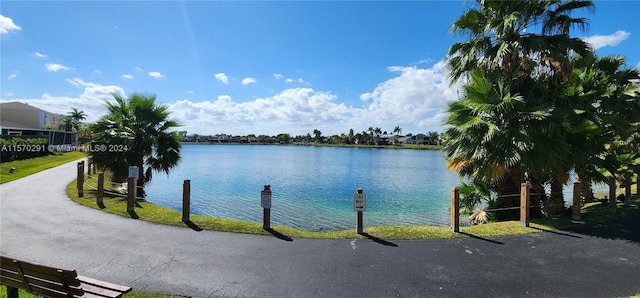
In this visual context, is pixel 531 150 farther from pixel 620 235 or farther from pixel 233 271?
pixel 233 271

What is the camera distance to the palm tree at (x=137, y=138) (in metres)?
14.3

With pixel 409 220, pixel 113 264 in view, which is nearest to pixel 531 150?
pixel 409 220

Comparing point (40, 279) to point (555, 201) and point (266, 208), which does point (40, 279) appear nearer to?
point (266, 208)

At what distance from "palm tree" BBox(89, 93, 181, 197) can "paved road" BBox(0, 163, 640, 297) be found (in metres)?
6.00

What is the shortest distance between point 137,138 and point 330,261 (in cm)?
1237

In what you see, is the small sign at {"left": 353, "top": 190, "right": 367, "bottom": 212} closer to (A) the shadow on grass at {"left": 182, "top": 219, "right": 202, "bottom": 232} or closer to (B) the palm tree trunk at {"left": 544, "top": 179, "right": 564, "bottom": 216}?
(A) the shadow on grass at {"left": 182, "top": 219, "right": 202, "bottom": 232}

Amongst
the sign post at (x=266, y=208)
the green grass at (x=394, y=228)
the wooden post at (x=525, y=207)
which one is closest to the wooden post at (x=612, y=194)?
the green grass at (x=394, y=228)

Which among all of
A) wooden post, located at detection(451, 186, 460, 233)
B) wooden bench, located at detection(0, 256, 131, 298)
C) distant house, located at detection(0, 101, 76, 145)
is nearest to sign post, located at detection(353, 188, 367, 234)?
wooden post, located at detection(451, 186, 460, 233)

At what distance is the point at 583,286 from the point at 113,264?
792 cm

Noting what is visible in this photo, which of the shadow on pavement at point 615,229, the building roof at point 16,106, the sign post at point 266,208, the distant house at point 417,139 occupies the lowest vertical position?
the shadow on pavement at point 615,229

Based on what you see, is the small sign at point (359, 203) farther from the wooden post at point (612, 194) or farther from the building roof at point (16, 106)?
the building roof at point (16, 106)

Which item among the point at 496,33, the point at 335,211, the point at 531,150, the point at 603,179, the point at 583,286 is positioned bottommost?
the point at 335,211

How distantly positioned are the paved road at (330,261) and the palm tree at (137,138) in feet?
19.7

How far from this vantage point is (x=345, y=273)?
5543 millimetres
